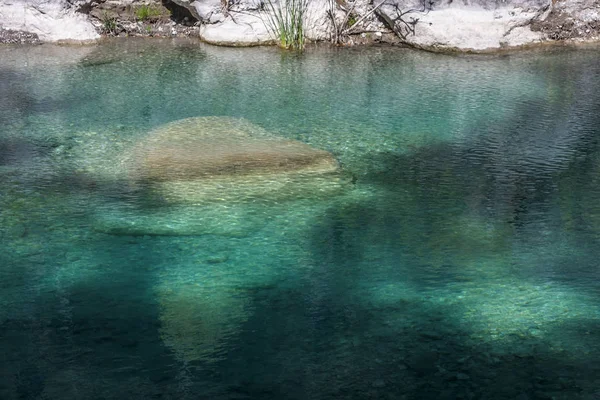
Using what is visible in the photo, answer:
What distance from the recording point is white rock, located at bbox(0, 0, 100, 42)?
8.91m

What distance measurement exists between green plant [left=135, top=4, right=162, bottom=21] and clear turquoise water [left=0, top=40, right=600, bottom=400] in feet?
7.40

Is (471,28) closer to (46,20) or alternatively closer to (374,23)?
(374,23)

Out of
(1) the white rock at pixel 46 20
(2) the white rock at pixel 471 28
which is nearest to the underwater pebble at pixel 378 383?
(2) the white rock at pixel 471 28

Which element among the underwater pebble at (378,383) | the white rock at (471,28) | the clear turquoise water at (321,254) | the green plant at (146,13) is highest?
the green plant at (146,13)

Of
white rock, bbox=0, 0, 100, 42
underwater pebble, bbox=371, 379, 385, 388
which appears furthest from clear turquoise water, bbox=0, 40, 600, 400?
white rock, bbox=0, 0, 100, 42

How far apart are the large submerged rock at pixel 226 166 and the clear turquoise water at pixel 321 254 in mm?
147

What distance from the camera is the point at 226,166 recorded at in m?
5.30

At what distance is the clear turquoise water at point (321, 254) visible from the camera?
3232mm

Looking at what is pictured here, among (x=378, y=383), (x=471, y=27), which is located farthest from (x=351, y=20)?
(x=378, y=383)

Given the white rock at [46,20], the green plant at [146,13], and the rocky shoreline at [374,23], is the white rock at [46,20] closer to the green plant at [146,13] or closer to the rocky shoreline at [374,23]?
the rocky shoreline at [374,23]

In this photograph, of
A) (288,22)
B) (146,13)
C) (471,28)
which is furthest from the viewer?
(146,13)

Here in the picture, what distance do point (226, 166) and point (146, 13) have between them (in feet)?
15.1

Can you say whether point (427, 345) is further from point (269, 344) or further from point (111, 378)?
point (111, 378)

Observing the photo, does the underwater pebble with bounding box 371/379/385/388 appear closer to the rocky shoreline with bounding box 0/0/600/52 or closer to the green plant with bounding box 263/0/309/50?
the green plant with bounding box 263/0/309/50
